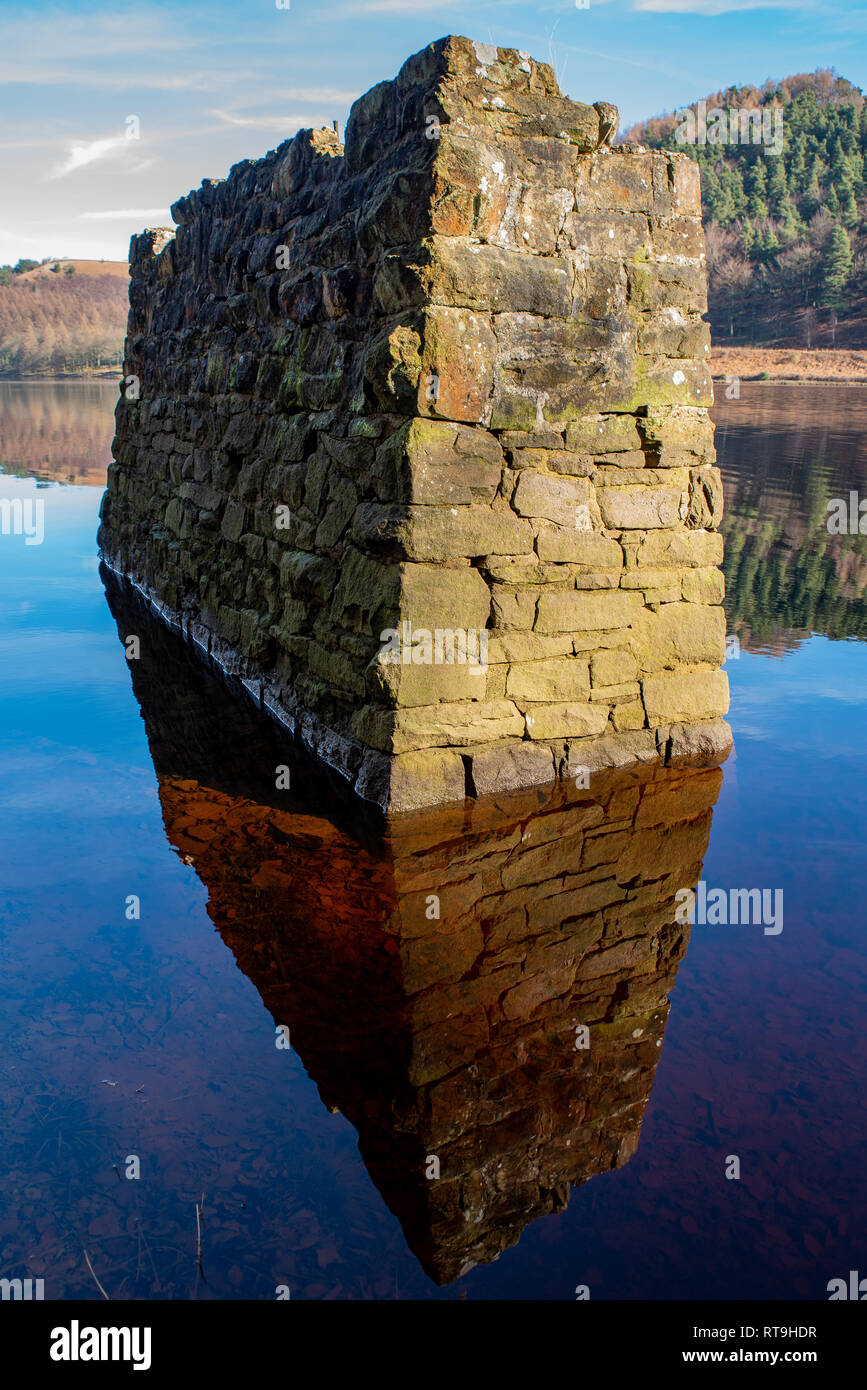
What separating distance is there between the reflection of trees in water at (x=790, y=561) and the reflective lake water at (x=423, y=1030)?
288 centimetres

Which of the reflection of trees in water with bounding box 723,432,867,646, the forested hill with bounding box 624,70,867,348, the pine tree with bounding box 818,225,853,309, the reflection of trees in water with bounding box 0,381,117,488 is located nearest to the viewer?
the reflection of trees in water with bounding box 723,432,867,646

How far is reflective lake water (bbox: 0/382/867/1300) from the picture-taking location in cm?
242

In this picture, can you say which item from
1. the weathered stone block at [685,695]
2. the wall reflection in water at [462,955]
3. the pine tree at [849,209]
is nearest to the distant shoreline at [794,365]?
the pine tree at [849,209]

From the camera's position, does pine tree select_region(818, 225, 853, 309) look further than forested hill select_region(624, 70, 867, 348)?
No

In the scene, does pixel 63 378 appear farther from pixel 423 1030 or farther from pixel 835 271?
pixel 423 1030

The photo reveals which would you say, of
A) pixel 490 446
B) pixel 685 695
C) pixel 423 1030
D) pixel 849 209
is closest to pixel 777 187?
pixel 849 209

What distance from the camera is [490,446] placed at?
4.89 meters

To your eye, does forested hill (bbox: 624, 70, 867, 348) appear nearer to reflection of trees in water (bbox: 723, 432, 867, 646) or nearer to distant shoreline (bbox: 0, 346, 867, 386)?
distant shoreline (bbox: 0, 346, 867, 386)

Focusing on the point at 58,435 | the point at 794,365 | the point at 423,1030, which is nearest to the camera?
the point at 423,1030

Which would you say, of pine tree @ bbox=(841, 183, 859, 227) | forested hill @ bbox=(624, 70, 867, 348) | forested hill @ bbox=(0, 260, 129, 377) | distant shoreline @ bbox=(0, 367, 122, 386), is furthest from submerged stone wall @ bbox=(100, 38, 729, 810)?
forested hill @ bbox=(0, 260, 129, 377)

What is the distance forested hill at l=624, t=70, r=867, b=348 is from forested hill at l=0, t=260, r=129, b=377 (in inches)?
1728

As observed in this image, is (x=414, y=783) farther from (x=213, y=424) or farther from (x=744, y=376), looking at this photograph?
(x=744, y=376)

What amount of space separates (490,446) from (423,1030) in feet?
9.43

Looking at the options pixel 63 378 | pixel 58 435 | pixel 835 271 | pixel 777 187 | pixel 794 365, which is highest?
pixel 777 187
